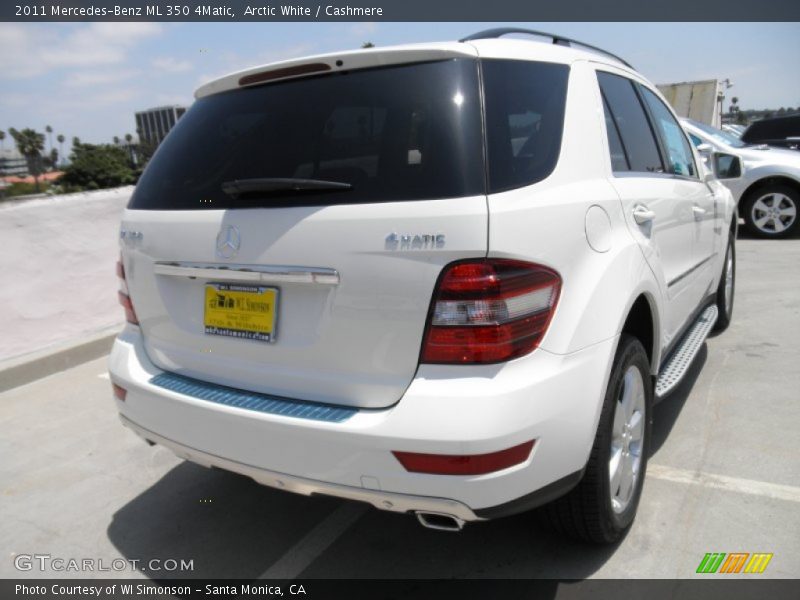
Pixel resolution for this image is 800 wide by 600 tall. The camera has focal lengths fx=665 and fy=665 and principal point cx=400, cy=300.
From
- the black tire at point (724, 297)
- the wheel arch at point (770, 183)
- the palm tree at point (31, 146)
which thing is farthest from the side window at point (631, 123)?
the palm tree at point (31, 146)

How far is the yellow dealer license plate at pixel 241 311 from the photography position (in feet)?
6.99

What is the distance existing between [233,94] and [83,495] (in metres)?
2.05

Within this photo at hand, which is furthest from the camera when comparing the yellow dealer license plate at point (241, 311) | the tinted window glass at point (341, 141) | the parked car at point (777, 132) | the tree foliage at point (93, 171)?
the tree foliage at point (93, 171)

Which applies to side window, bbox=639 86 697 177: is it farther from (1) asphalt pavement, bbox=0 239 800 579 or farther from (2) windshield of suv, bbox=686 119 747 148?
(2) windshield of suv, bbox=686 119 747 148

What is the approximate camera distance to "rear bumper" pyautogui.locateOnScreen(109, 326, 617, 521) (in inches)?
72.4

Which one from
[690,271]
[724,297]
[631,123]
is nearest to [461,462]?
[631,123]

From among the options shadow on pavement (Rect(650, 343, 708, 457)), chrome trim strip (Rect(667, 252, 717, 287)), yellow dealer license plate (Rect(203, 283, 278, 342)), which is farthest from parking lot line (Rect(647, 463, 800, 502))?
yellow dealer license plate (Rect(203, 283, 278, 342))

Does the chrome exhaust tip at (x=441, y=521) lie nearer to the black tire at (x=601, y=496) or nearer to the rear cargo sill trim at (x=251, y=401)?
the rear cargo sill trim at (x=251, y=401)

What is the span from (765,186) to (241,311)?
8.97 m

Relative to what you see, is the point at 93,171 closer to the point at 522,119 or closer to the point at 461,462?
the point at 522,119

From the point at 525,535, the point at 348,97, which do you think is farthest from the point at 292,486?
the point at 348,97

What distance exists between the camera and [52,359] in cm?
499

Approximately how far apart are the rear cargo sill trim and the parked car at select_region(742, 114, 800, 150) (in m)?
12.7

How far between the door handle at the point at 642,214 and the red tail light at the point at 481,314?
0.85m
